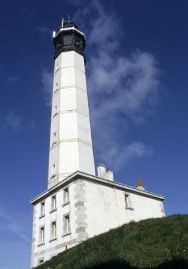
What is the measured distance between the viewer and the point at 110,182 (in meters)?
33.3

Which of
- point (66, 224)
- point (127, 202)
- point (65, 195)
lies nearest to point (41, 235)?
point (66, 224)

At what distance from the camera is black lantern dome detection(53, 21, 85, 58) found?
4956 cm

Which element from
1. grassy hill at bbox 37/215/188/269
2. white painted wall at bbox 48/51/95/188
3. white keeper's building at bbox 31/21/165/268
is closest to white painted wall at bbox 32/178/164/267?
white keeper's building at bbox 31/21/165/268

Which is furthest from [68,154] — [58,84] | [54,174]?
[58,84]

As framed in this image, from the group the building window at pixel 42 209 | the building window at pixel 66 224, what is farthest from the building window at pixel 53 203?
the building window at pixel 66 224

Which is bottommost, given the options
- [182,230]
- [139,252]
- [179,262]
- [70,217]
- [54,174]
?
[179,262]

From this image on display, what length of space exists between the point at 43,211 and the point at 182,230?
17.1 m

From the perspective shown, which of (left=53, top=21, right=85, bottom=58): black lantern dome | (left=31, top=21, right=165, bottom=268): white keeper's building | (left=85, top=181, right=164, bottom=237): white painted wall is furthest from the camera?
(left=53, top=21, right=85, bottom=58): black lantern dome

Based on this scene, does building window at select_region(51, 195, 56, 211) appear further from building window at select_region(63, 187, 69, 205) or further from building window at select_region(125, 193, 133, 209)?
building window at select_region(125, 193, 133, 209)

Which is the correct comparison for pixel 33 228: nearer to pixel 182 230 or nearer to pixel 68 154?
pixel 68 154

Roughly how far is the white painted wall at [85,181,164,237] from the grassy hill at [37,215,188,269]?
5332mm

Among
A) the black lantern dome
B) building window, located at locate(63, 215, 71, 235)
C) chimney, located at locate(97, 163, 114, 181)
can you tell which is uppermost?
the black lantern dome

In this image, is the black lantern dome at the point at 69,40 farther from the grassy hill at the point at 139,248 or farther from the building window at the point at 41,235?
the grassy hill at the point at 139,248

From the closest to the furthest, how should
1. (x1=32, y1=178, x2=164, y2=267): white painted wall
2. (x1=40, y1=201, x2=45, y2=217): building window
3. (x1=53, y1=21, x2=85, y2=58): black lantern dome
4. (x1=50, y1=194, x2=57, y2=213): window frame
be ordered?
(x1=32, y1=178, x2=164, y2=267): white painted wall → (x1=50, y1=194, x2=57, y2=213): window frame → (x1=40, y1=201, x2=45, y2=217): building window → (x1=53, y1=21, x2=85, y2=58): black lantern dome
